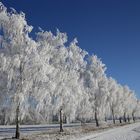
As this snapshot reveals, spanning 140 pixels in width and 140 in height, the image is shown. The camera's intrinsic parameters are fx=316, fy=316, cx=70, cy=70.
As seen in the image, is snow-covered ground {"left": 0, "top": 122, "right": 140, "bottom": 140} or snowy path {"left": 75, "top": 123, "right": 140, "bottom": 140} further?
snowy path {"left": 75, "top": 123, "right": 140, "bottom": 140}

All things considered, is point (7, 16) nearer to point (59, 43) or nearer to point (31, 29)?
point (31, 29)

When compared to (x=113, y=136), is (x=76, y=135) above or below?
above

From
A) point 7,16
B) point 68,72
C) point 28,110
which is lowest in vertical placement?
point 28,110

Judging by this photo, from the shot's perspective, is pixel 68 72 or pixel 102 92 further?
pixel 102 92

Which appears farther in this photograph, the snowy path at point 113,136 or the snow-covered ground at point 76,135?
the snowy path at point 113,136

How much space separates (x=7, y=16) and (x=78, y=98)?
17639 mm

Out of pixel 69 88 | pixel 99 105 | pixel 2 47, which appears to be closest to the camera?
pixel 2 47

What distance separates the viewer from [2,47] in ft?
104

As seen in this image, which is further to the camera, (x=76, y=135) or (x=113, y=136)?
(x=76, y=135)

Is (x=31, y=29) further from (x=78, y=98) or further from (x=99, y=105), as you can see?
(x=99, y=105)

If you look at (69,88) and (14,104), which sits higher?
(69,88)

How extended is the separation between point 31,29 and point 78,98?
1523 cm

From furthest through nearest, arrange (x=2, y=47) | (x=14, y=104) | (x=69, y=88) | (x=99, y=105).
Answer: (x=99, y=105) < (x=69, y=88) < (x=2, y=47) < (x=14, y=104)

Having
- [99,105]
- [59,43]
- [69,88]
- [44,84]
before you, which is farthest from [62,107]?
[99,105]
